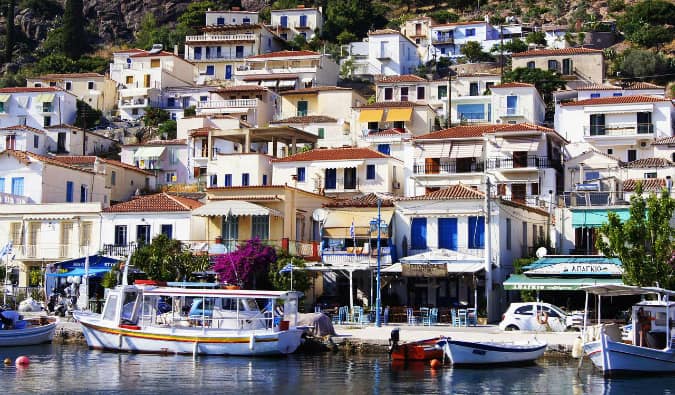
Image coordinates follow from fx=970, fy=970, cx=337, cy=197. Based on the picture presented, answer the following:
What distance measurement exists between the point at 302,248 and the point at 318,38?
65828 millimetres

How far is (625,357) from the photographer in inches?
1266

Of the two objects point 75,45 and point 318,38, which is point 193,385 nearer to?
point 318,38

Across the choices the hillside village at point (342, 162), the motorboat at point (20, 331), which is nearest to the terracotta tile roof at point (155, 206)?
the hillside village at point (342, 162)

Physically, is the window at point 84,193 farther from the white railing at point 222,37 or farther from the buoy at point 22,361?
the white railing at point 222,37

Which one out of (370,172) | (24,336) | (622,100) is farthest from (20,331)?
(622,100)

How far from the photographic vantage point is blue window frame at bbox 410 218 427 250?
4803cm

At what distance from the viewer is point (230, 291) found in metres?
37.8

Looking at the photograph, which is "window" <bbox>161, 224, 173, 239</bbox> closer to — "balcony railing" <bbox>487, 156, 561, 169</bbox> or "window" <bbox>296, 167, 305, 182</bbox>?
"window" <bbox>296, 167, 305, 182</bbox>

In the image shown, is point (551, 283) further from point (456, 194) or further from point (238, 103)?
point (238, 103)

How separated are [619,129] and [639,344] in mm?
36587

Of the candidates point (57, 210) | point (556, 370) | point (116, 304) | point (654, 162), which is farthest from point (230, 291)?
point (654, 162)

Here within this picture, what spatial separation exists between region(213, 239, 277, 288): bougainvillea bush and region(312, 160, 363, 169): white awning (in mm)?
14552

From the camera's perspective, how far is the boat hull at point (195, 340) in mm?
37188

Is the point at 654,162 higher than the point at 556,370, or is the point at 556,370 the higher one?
the point at 654,162
